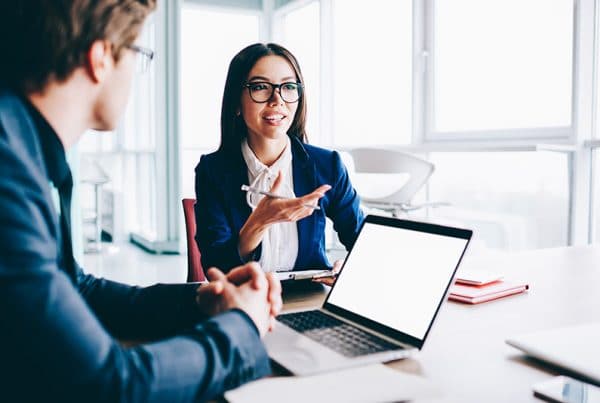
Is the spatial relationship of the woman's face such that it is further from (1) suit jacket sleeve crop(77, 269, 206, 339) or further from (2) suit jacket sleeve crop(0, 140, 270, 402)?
(2) suit jacket sleeve crop(0, 140, 270, 402)

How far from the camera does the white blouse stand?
5.69ft

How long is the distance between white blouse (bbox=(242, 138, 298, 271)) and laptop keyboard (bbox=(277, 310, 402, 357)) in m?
0.65

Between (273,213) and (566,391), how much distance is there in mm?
851

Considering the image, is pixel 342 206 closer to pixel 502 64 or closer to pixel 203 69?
pixel 502 64

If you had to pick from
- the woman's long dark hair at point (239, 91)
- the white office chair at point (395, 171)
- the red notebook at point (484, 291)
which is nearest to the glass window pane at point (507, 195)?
the white office chair at point (395, 171)

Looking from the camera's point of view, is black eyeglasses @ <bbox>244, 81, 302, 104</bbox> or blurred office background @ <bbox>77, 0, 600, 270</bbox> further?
blurred office background @ <bbox>77, 0, 600, 270</bbox>

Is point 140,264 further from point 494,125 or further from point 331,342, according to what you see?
point 331,342

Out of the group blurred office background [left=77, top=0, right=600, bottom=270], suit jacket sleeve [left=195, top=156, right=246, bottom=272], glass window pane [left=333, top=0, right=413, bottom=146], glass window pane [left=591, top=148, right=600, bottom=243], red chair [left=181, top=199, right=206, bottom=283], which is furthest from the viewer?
glass window pane [left=333, top=0, right=413, bottom=146]

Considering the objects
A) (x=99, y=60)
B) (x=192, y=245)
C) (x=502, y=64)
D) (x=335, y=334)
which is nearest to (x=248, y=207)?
(x=192, y=245)

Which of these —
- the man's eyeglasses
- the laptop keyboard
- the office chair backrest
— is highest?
the man's eyeglasses

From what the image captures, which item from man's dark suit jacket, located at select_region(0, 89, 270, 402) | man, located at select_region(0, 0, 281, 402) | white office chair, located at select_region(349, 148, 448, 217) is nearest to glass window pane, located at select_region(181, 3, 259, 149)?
white office chair, located at select_region(349, 148, 448, 217)

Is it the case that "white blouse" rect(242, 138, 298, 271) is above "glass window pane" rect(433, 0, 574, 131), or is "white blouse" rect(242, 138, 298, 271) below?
below

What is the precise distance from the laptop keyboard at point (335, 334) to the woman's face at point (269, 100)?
0.83 meters

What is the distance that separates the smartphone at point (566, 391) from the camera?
28.1 inches
